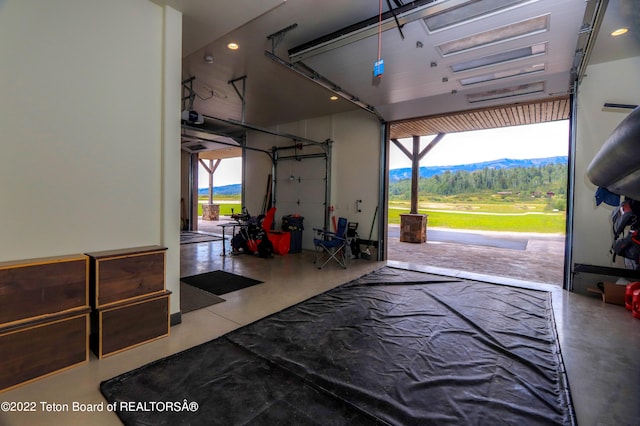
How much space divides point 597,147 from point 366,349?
14.2 feet

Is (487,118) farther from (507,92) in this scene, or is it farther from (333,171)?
(333,171)

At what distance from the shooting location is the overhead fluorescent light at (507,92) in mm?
4164

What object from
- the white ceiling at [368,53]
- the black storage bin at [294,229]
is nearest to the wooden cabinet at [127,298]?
the white ceiling at [368,53]

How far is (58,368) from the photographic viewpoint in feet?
6.24

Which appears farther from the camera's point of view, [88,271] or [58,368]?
[88,271]

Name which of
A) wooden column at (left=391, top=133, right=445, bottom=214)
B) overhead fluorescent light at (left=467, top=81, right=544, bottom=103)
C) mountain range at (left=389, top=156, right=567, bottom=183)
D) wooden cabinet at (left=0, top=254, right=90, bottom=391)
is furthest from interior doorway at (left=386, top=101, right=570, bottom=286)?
wooden cabinet at (left=0, top=254, right=90, bottom=391)

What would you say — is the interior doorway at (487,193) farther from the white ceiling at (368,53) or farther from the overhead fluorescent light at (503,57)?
the overhead fluorescent light at (503,57)

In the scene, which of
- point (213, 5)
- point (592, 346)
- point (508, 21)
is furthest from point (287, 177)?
point (592, 346)

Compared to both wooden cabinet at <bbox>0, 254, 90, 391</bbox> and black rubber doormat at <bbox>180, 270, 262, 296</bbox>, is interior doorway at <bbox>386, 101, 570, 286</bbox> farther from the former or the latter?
wooden cabinet at <bbox>0, 254, 90, 391</bbox>

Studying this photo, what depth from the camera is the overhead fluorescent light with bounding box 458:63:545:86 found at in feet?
11.9

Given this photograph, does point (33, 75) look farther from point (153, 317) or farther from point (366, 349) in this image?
point (366, 349)

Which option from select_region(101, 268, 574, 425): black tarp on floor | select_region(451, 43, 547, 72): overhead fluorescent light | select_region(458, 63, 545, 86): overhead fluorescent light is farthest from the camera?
select_region(458, 63, 545, 86): overhead fluorescent light

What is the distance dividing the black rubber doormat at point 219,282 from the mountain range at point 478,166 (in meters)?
6.89

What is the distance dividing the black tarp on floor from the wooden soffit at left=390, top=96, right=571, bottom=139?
412cm
